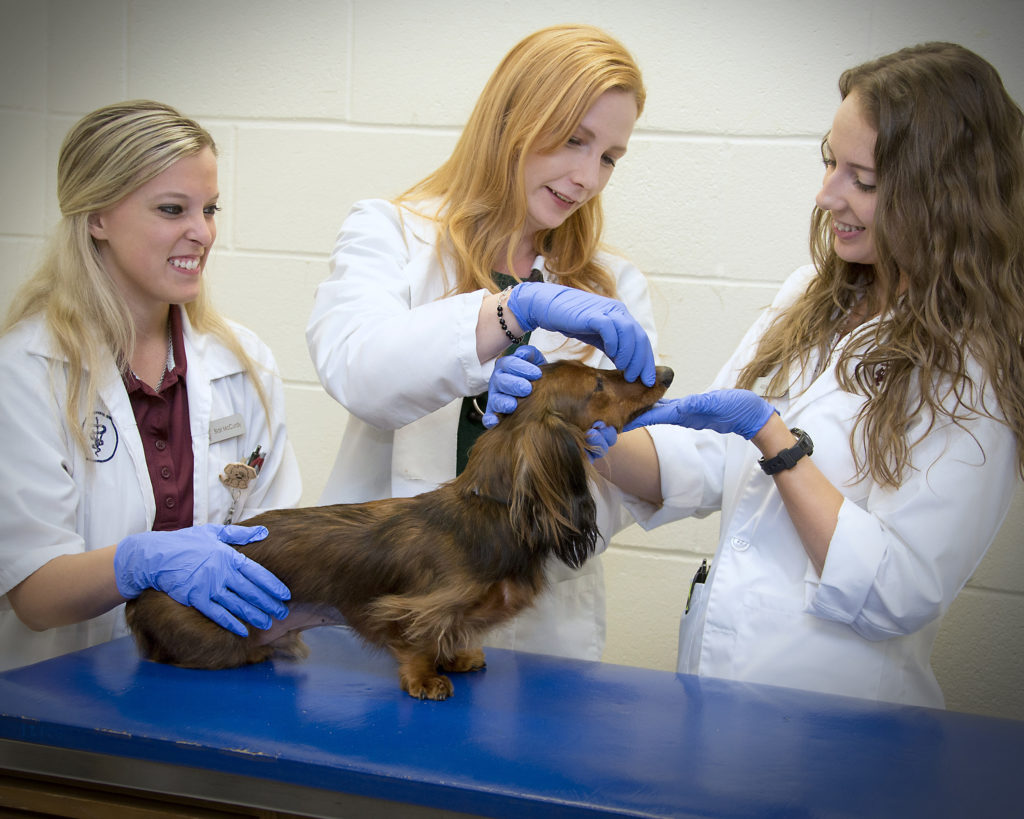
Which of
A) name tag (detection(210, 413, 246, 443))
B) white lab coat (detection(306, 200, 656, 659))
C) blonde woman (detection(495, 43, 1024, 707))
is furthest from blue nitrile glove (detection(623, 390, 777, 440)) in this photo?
name tag (detection(210, 413, 246, 443))

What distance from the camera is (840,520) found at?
1742mm

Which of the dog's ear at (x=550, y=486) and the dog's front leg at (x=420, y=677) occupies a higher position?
the dog's ear at (x=550, y=486)

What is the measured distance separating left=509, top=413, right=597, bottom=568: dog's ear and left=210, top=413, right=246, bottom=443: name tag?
95 centimetres

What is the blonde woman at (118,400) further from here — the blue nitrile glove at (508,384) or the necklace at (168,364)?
the blue nitrile glove at (508,384)

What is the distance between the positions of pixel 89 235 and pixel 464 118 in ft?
5.18

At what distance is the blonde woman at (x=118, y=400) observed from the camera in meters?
1.83

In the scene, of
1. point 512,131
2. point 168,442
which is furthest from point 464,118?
point 168,442

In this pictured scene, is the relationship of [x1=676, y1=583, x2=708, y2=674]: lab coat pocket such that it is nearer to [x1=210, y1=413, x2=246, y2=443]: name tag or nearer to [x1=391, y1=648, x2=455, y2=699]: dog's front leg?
[x1=391, y1=648, x2=455, y2=699]: dog's front leg

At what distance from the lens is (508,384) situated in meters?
1.71

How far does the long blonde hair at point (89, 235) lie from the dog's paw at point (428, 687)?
39.4 inches

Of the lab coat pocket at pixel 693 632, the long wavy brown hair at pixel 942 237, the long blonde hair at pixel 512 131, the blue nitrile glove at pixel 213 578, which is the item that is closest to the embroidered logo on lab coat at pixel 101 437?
the blue nitrile glove at pixel 213 578

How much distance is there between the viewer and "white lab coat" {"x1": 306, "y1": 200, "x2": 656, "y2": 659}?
183cm

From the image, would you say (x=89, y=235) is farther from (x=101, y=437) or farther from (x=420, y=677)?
(x=420, y=677)

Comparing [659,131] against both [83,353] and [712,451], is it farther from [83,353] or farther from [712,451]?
[83,353]
